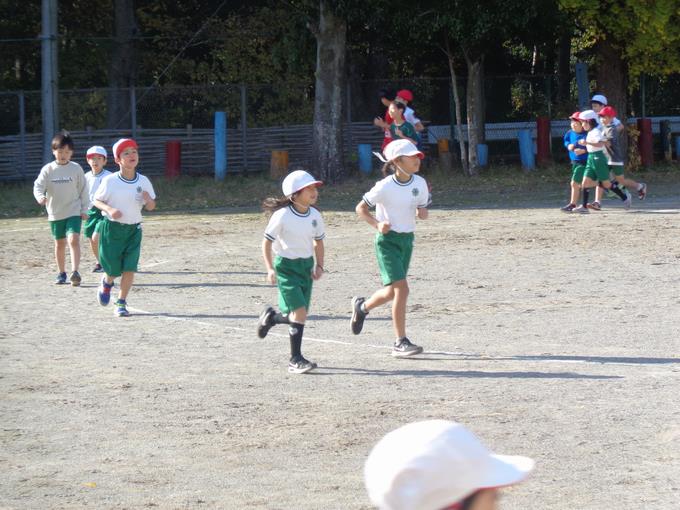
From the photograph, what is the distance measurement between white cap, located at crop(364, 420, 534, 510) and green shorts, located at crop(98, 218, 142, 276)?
32.7 ft

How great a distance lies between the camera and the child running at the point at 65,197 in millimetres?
14258

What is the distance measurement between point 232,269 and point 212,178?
1418cm

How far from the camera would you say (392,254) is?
10047 mm

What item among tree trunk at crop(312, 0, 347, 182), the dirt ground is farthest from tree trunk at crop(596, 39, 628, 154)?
the dirt ground

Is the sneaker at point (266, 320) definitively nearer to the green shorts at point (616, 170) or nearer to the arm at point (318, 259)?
the arm at point (318, 259)

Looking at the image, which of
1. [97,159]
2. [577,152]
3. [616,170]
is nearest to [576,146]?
[577,152]

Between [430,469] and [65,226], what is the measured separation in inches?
495

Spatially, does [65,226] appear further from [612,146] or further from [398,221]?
[612,146]

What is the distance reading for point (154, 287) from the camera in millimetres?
14312

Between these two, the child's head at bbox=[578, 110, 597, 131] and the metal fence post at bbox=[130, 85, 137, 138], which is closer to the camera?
the child's head at bbox=[578, 110, 597, 131]

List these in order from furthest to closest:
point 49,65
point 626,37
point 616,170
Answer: point 626,37 → point 49,65 → point 616,170

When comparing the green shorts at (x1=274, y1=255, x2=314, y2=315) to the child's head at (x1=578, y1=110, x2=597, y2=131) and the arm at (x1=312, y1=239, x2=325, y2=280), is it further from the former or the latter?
the child's head at (x1=578, y1=110, x2=597, y2=131)

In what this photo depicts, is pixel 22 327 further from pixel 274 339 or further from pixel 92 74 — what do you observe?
pixel 92 74

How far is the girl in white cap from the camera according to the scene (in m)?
9.48
